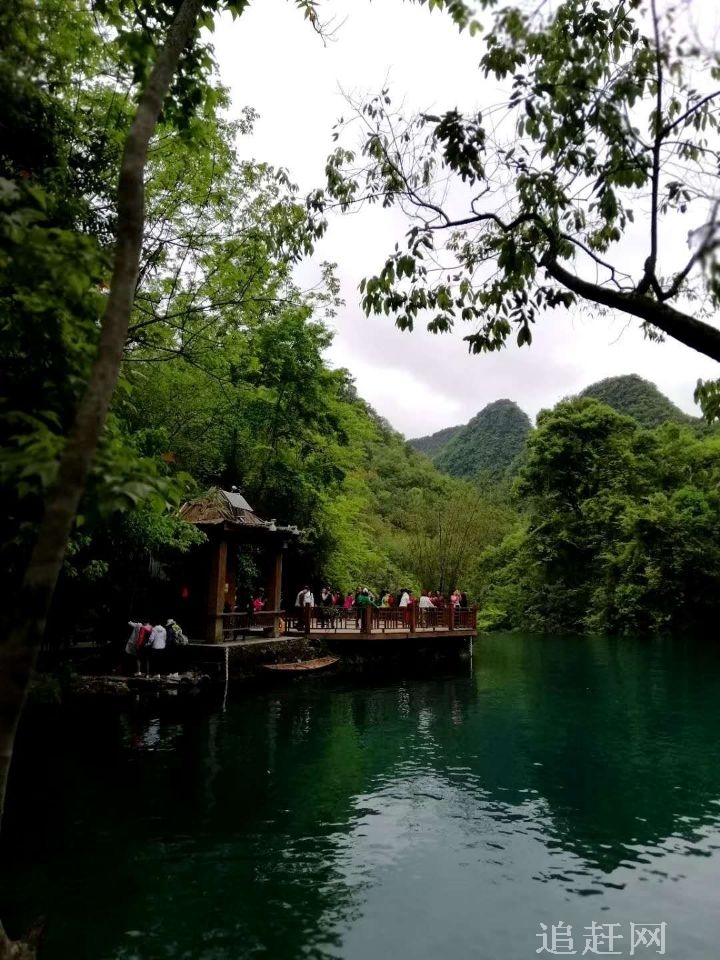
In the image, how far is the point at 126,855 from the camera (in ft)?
21.4

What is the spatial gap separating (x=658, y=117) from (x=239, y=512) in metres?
14.4

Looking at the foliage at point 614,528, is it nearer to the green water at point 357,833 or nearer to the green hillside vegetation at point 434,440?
the green water at point 357,833

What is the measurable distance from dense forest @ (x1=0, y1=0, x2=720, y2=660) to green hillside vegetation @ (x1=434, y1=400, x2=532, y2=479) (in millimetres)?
13857

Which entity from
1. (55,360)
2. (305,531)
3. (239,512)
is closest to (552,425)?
(305,531)

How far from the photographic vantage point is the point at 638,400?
55.9 metres

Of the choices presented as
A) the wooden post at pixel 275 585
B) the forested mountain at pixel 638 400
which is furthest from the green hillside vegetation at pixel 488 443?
the wooden post at pixel 275 585

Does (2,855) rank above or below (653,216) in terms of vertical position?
below

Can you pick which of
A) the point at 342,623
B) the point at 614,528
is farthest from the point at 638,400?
the point at 342,623

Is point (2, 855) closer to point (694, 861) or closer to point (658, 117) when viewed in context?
point (694, 861)

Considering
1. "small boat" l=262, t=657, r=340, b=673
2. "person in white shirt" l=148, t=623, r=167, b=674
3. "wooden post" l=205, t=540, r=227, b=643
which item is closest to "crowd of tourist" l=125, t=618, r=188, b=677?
"person in white shirt" l=148, t=623, r=167, b=674

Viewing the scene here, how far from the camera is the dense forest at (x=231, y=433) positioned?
11.1 feet

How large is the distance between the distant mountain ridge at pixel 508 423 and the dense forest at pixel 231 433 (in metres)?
0.37

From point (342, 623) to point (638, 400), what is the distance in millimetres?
44117

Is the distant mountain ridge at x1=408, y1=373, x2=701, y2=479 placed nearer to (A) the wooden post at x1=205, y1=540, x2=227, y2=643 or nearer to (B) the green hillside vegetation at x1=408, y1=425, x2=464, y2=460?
(B) the green hillside vegetation at x1=408, y1=425, x2=464, y2=460
